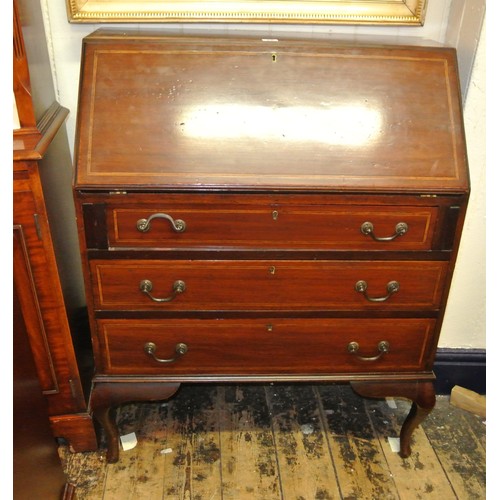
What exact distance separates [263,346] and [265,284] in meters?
0.25

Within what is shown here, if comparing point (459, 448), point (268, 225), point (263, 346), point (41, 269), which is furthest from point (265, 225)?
point (459, 448)

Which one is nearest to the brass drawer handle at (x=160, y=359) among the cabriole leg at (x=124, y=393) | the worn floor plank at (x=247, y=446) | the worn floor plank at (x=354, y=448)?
the cabriole leg at (x=124, y=393)

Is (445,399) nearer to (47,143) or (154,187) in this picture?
(154,187)

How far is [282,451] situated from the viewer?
2102 millimetres

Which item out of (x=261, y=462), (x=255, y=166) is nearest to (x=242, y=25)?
(x=255, y=166)

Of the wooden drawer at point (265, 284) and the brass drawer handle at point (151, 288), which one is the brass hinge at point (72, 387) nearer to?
the wooden drawer at point (265, 284)

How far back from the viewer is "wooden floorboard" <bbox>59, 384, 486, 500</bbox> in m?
1.96

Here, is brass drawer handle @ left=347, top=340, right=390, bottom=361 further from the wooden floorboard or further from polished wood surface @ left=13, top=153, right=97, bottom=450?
polished wood surface @ left=13, top=153, right=97, bottom=450

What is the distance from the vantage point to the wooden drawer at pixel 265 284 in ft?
5.46

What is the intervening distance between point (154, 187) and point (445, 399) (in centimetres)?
167

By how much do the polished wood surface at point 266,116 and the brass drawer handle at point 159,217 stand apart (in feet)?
0.31

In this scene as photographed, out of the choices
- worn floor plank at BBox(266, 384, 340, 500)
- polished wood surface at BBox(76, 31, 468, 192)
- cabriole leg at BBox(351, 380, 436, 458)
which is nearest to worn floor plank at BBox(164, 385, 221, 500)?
worn floor plank at BBox(266, 384, 340, 500)

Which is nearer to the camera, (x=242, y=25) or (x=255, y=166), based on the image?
(x=255, y=166)

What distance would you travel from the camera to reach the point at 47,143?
5.33 ft
